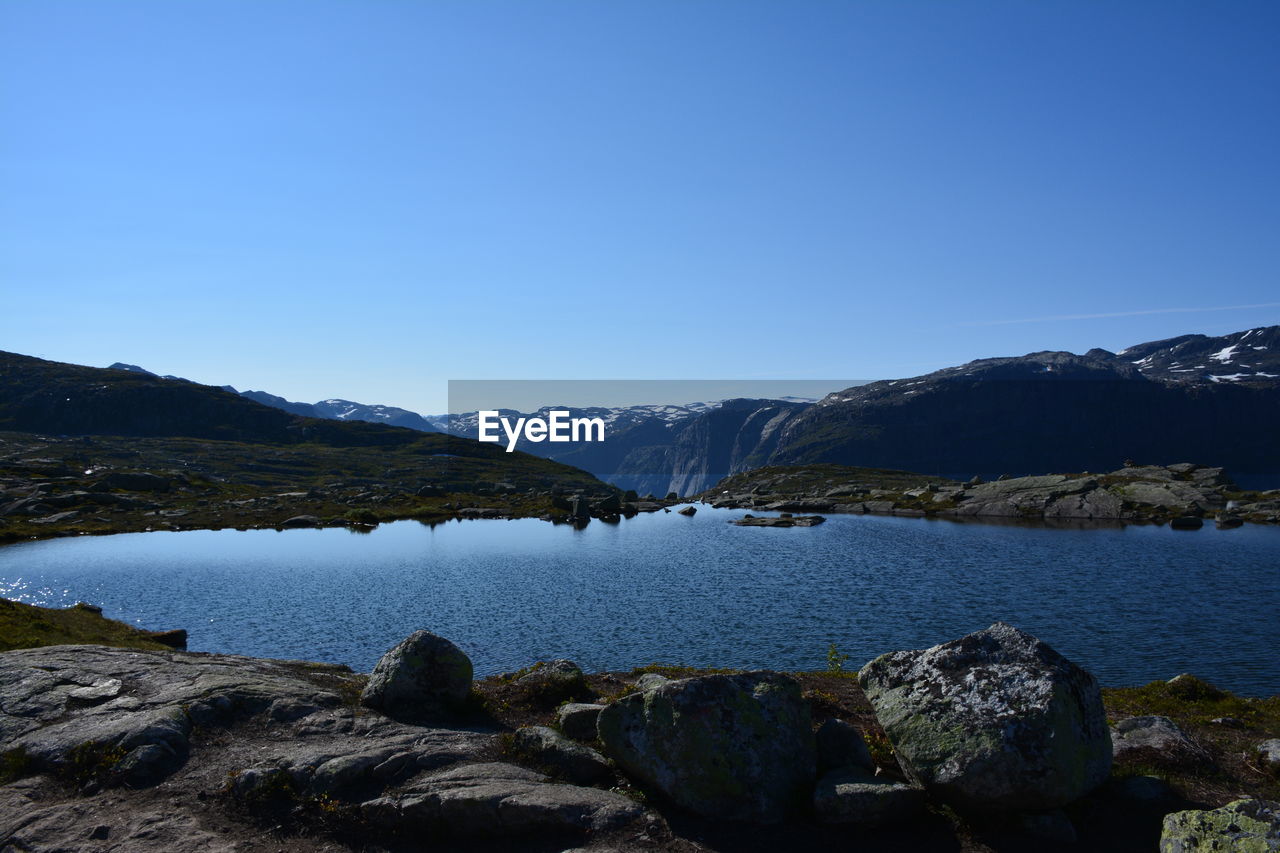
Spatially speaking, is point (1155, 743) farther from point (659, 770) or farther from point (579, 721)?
point (579, 721)

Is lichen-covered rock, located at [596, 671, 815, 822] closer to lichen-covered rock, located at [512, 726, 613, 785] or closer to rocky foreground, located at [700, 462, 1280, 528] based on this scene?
lichen-covered rock, located at [512, 726, 613, 785]

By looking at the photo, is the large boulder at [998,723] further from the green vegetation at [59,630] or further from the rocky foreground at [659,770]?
the green vegetation at [59,630]

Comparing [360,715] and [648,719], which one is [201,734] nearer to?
[360,715]

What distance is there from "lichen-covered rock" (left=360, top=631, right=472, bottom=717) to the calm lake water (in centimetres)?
1880

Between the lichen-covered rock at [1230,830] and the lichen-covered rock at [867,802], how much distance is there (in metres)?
5.07

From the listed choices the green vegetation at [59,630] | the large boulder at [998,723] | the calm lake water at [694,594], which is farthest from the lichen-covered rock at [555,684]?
the green vegetation at [59,630]

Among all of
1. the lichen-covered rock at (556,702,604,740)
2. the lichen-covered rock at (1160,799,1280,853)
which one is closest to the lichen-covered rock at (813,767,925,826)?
the lichen-covered rock at (1160,799,1280,853)

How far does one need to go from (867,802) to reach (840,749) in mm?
2336

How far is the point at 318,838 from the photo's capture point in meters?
16.2

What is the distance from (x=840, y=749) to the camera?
19062mm

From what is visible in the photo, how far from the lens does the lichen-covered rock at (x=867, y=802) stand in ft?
54.8

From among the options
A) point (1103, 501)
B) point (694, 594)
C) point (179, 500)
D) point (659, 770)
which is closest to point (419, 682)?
point (659, 770)

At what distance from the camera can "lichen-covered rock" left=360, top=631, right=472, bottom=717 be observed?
22.7m

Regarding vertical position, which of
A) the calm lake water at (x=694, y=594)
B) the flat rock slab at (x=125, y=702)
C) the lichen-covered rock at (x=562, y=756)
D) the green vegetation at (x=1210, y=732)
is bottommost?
the calm lake water at (x=694, y=594)
